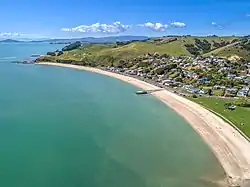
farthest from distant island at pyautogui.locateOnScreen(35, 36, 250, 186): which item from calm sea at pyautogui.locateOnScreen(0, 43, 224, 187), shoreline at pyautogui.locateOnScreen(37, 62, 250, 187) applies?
calm sea at pyautogui.locateOnScreen(0, 43, 224, 187)

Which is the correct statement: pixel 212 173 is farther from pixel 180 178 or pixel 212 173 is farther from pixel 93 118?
pixel 93 118

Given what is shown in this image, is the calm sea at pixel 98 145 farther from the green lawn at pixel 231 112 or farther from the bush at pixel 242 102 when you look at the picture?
the bush at pixel 242 102

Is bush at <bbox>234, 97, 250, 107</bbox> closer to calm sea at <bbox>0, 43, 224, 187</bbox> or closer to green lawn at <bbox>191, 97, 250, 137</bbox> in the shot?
green lawn at <bbox>191, 97, 250, 137</bbox>

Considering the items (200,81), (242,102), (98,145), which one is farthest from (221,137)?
(200,81)

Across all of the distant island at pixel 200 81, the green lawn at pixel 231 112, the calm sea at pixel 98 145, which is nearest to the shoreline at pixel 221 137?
the distant island at pixel 200 81

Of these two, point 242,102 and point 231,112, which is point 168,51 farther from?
point 231,112

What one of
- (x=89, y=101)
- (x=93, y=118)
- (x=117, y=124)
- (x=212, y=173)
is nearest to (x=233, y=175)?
(x=212, y=173)
